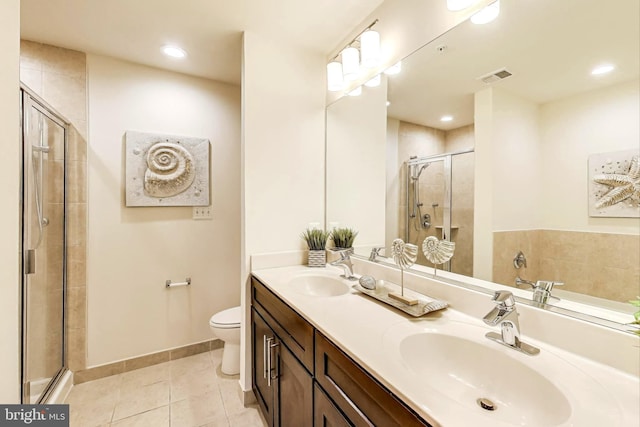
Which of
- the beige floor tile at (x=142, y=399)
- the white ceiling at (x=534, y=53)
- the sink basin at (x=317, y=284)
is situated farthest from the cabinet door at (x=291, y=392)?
the white ceiling at (x=534, y=53)

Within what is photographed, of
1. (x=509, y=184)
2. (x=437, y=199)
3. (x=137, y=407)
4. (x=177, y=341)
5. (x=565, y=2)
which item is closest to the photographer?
A: (x=565, y=2)

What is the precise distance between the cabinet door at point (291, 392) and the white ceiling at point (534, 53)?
1239 mm

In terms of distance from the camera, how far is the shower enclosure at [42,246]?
4.76 ft

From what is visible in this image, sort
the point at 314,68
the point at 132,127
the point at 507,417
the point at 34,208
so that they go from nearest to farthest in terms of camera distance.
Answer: the point at 507,417 → the point at 34,208 → the point at 314,68 → the point at 132,127

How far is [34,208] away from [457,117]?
7.50 feet

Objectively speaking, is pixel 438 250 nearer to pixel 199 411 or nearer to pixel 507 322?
pixel 507 322

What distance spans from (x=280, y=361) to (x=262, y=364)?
13.5 inches

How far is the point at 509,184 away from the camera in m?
1.04

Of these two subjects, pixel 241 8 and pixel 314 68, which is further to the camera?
pixel 314 68

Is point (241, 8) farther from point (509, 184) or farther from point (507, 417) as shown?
point (507, 417)

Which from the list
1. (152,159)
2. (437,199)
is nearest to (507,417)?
(437,199)

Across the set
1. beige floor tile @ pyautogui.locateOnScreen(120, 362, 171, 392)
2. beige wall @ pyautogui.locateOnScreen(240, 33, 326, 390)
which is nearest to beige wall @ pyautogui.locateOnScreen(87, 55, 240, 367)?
beige floor tile @ pyautogui.locateOnScreen(120, 362, 171, 392)

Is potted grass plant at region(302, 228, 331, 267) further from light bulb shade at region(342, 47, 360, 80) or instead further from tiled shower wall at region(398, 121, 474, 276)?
light bulb shade at region(342, 47, 360, 80)

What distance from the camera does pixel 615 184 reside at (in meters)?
0.78
